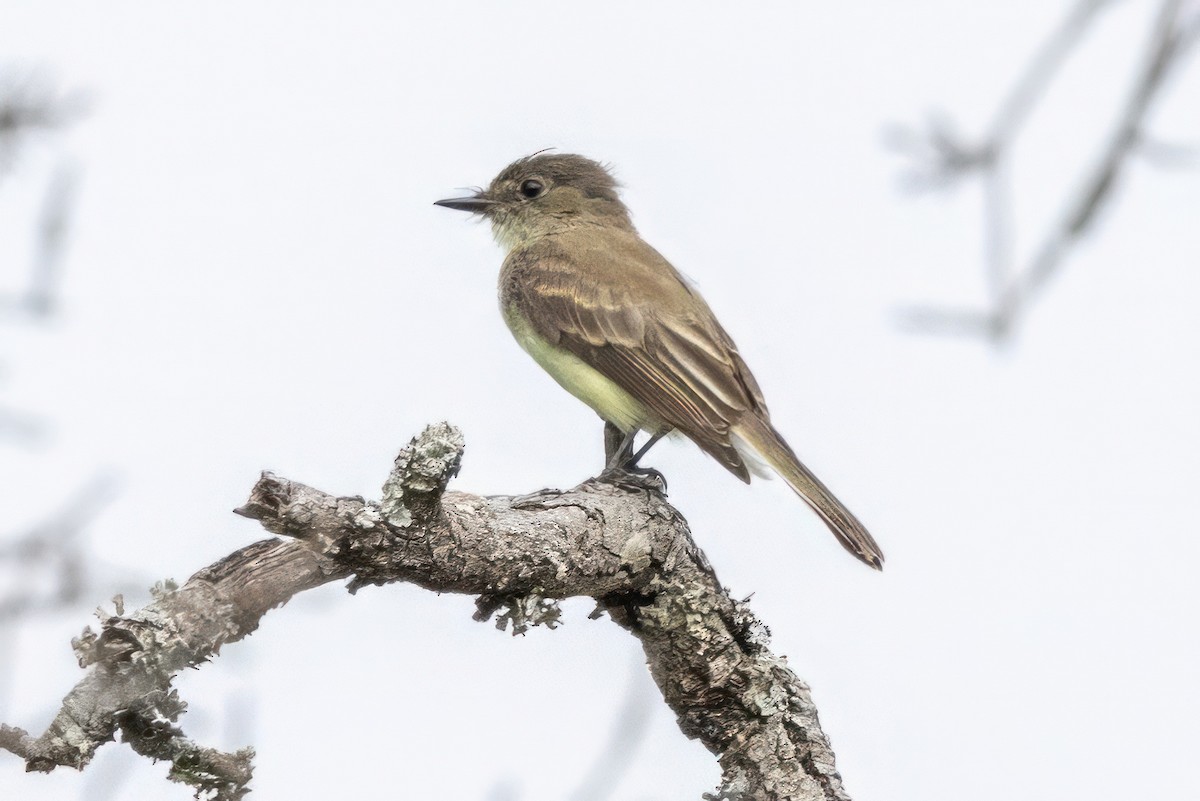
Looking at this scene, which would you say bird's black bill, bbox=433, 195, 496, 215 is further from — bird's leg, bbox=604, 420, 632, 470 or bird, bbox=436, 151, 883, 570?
bird's leg, bbox=604, 420, 632, 470

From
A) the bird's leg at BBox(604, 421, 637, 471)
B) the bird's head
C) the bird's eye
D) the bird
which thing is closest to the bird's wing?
the bird

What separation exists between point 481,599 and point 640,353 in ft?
9.00

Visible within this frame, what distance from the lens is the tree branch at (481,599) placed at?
3512mm

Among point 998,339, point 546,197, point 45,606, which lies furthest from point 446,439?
point 546,197

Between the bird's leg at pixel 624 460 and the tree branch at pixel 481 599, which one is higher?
the bird's leg at pixel 624 460

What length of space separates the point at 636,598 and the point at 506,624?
0.71 metres

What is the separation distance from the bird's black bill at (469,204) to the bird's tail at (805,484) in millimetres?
2874

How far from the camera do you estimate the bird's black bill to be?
9289 millimetres

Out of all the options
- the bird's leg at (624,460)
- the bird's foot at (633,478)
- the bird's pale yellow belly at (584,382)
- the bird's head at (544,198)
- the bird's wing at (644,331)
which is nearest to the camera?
the bird's foot at (633,478)

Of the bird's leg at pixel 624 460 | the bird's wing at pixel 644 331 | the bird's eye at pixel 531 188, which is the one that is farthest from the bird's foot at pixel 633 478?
the bird's eye at pixel 531 188

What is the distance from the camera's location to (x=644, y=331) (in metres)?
7.46

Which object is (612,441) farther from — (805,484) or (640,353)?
(805,484)

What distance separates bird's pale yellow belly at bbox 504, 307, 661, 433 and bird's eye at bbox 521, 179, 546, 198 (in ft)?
5.21

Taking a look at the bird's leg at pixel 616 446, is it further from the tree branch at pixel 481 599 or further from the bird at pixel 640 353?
the tree branch at pixel 481 599
